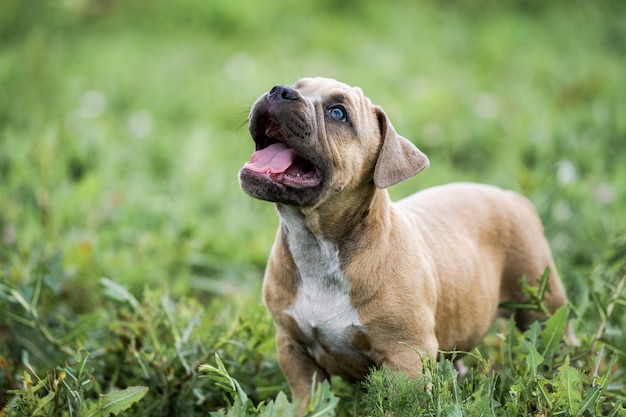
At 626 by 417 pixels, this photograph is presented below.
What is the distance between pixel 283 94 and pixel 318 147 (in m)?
0.27

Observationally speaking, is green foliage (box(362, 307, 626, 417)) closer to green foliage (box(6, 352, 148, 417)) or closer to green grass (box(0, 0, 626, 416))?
green grass (box(0, 0, 626, 416))

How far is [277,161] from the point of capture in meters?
3.38

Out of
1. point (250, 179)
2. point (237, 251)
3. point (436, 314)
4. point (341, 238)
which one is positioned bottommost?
point (237, 251)

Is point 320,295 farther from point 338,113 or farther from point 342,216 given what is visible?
point 338,113

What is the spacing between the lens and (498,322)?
492cm

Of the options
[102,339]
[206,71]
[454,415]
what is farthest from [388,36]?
[454,415]

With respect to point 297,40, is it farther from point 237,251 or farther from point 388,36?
point 237,251

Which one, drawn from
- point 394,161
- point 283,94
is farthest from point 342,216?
point 283,94

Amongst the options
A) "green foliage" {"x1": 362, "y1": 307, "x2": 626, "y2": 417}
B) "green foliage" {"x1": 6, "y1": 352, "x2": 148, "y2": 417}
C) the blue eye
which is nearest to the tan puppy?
the blue eye

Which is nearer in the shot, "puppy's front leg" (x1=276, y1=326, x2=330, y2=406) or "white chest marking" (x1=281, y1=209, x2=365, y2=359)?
"white chest marking" (x1=281, y1=209, x2=365, y2=359)

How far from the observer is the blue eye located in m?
3.46

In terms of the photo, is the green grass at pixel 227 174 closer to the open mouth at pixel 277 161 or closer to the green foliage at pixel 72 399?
the green foliage at pixel 72 399

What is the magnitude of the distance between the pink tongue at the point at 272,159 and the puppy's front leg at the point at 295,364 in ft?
2.50

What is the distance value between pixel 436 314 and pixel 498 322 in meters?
1.45
